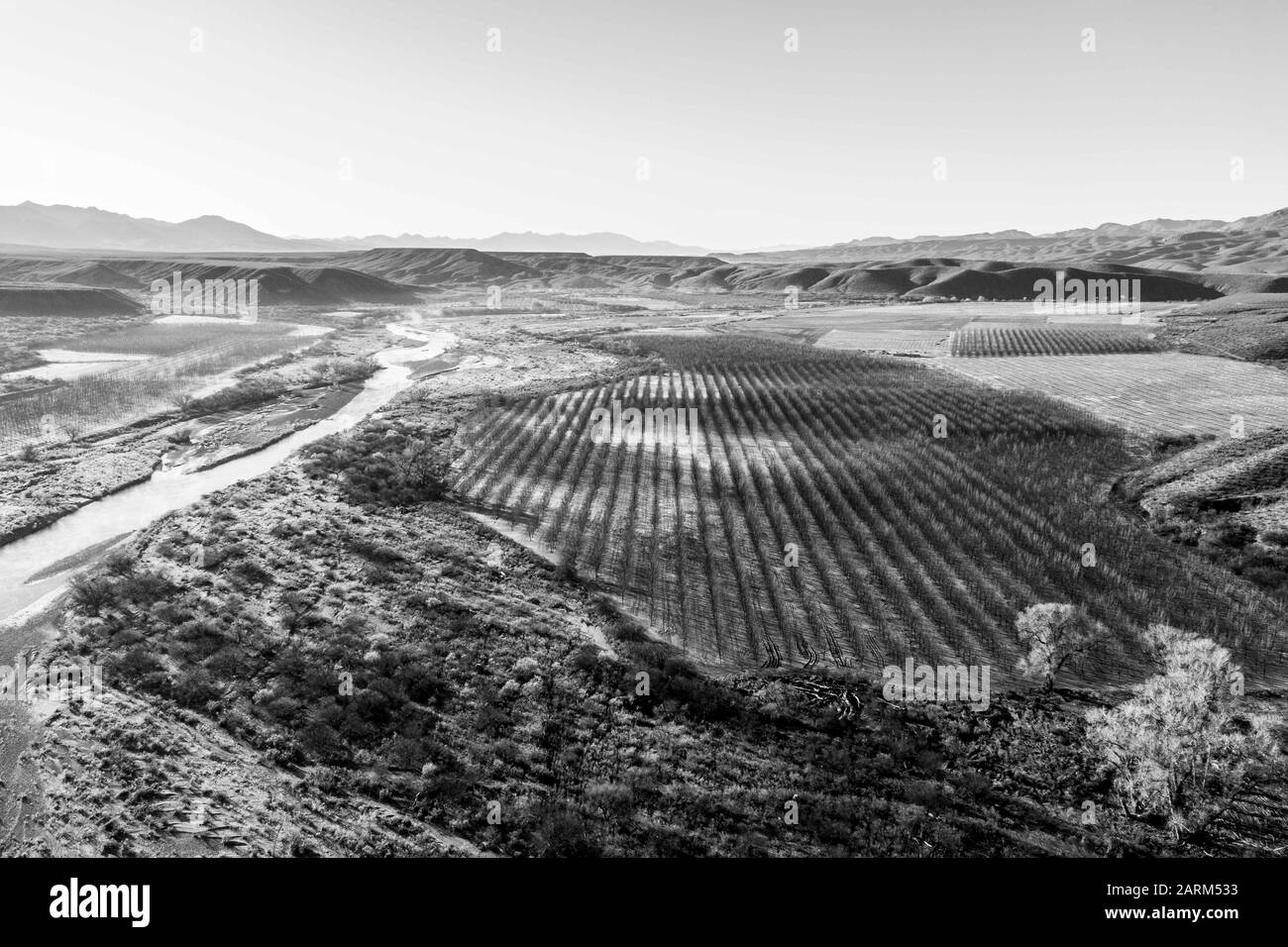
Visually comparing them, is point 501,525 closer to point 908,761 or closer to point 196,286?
point 908,761

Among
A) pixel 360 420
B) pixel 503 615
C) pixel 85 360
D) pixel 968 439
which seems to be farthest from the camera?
pixel 85 360

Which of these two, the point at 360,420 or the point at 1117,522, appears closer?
the point at 1117,522

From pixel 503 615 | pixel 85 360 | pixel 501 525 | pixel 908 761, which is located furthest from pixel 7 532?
pixel 85 360

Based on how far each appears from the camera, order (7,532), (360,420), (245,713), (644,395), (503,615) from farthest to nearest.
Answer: (644,395)
(360,420)
(7,532)
(503,615)
(245,713)
